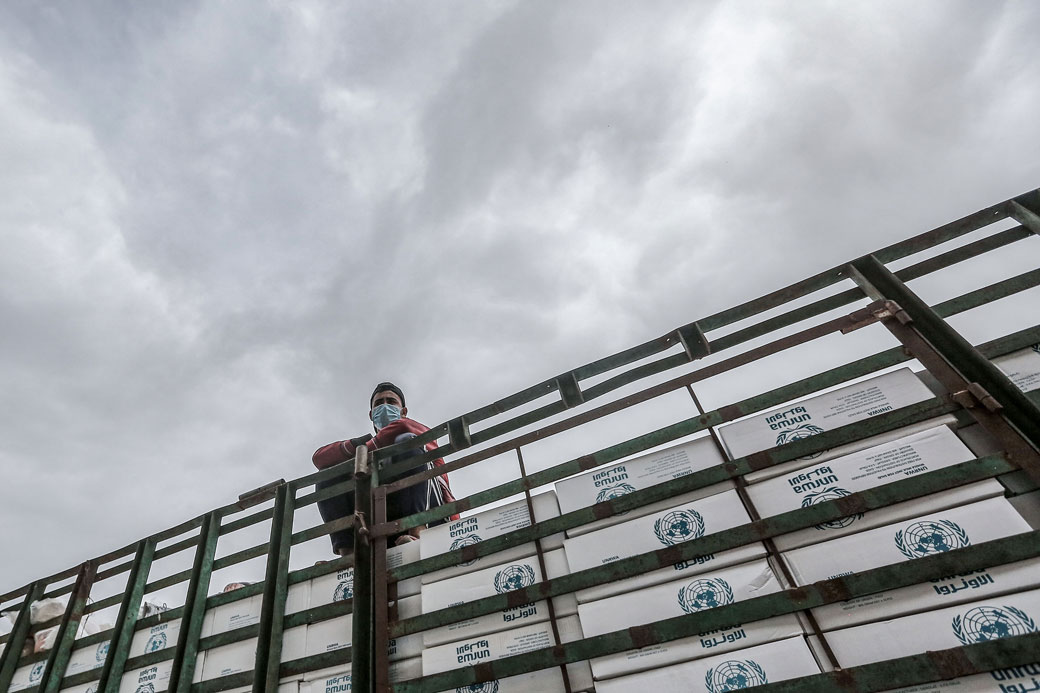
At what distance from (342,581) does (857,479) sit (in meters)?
3.45

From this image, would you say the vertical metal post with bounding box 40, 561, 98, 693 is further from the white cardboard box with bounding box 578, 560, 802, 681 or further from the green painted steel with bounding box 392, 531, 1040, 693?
the white cardboard box with bounding box 578, 560, 802, 681

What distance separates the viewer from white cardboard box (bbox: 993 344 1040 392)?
266 cm

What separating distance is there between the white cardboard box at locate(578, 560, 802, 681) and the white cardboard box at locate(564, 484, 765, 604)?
49 mm

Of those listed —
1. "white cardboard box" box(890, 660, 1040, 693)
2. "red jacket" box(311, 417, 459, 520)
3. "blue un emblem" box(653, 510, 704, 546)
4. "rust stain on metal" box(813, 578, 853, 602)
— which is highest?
"red jacket" box(311, 417, 459, 520)

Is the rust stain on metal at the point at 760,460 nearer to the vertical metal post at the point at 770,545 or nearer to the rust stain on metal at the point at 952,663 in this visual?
the vertical metal post at the point at 770,545

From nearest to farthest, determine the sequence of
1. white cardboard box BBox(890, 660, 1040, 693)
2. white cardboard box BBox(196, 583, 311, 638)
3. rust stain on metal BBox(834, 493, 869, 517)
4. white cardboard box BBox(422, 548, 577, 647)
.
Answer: white cardboard box BBox(890, 660, 1040, 693), rust stain on metal BBox(834, 493, 869, 517), white cardboard box BBox(422, 548, 577, 647), white cardboard box BBox(196, 583, 311, 638)

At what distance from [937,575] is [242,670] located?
4406mm

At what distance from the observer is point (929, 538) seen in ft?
8.06

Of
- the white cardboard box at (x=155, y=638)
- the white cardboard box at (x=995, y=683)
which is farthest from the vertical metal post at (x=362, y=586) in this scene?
the white cardboard box at (x=995, y=683)

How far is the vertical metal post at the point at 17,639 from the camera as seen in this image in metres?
5.18

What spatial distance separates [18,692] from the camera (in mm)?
5047

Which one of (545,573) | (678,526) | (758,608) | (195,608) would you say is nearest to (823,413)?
(678,526)

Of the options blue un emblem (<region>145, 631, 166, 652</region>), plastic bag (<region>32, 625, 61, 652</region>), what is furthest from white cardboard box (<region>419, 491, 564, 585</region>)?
plastic bag (<region>32, 625, 61, 652</region>)

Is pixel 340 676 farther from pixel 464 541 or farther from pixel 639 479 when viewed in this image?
pixel 639 479
